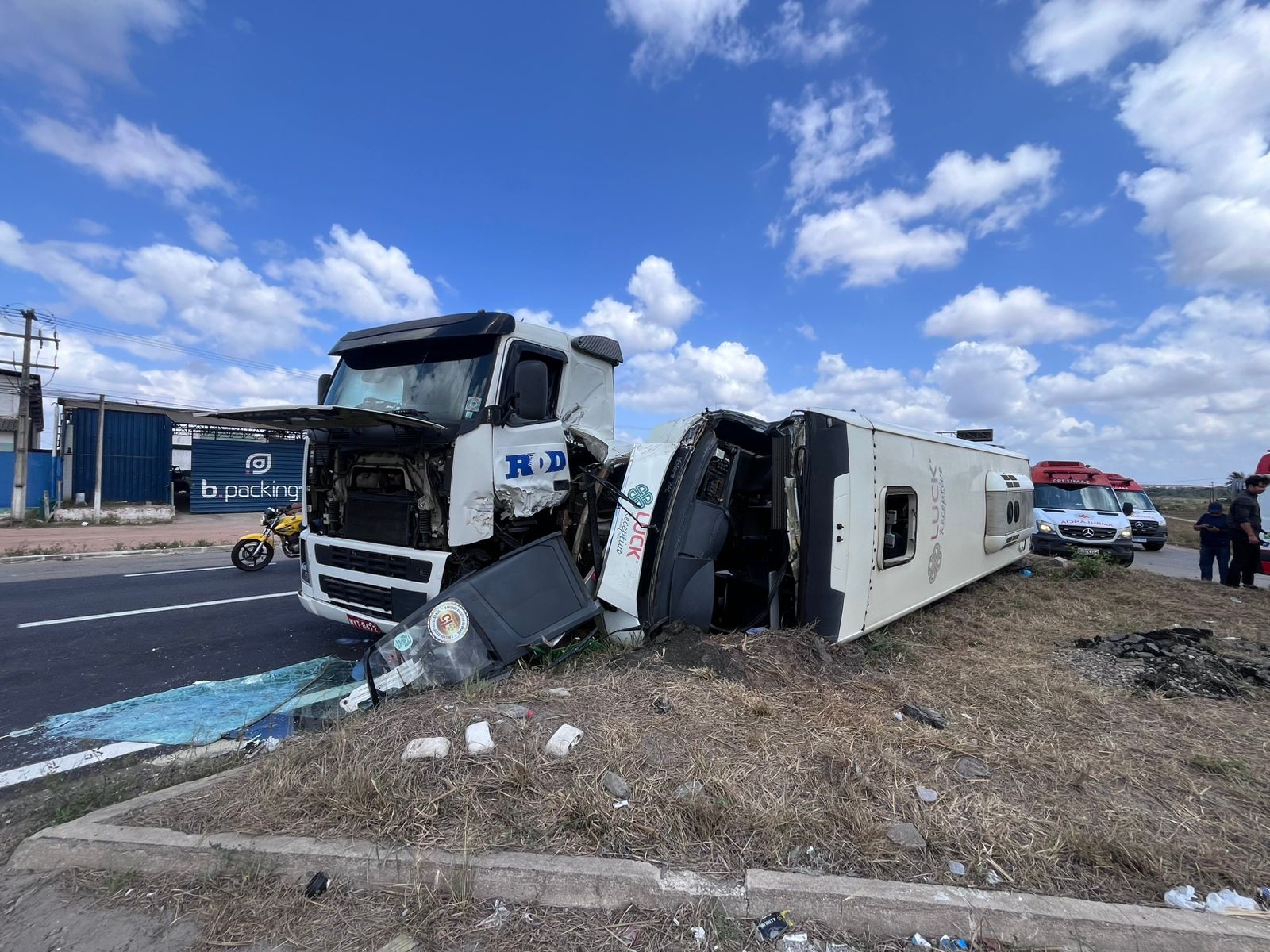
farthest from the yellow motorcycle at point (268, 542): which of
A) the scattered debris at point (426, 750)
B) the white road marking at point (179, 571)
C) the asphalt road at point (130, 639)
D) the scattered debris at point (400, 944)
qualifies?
the scattered debris at point (400, 944)

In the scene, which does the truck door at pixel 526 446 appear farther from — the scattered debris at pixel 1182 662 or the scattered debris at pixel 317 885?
the scattered debris at pixel 1182 662

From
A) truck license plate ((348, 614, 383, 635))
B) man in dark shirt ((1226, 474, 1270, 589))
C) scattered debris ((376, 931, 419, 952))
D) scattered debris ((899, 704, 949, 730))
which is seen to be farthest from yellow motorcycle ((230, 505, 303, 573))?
man in dark shirt ((1226, 474, 1270, 589))

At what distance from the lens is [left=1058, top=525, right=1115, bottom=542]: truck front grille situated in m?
Answer: 11.4

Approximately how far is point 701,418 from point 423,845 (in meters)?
3.15

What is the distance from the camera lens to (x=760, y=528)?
17.2 ft

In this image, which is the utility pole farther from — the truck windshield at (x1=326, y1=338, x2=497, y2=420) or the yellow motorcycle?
the truck windshield at (x1=326, y1=338, x2=497, y2=420)

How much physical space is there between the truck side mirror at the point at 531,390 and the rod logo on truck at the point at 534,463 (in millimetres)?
290

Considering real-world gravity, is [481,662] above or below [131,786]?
above

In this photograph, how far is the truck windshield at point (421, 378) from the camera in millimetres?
4512

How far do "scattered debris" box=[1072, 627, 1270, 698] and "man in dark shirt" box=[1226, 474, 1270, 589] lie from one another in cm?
404

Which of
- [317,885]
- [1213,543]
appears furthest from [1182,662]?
[1213,543]

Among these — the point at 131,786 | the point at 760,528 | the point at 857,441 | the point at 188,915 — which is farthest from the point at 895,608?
the point at 131,786

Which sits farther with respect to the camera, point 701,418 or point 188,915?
point 701,418

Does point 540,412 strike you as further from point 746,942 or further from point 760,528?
point 746,942
